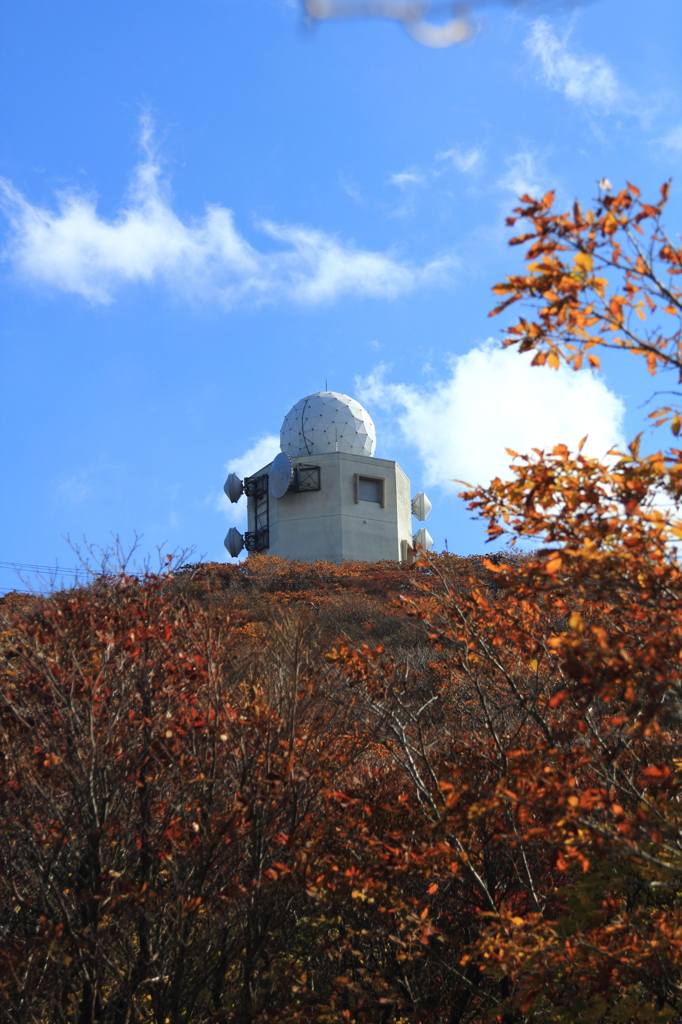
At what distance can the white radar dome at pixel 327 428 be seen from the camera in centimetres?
3691

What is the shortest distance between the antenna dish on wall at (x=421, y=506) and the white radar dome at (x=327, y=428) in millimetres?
3468

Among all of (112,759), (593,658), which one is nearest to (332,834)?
(112,759)

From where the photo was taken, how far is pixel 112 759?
18.3 feet

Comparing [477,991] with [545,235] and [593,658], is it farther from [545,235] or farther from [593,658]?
[545,235]

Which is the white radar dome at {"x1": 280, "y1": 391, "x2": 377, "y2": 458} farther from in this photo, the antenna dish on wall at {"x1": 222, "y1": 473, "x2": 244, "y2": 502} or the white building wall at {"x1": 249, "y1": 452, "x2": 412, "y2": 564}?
the antenna dish on wall at {"x1": 222, "y1": 473, "x2": 244, "y2": 502}

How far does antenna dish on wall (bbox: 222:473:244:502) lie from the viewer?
3778cm

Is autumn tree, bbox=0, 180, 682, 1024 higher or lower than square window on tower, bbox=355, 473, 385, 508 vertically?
lower

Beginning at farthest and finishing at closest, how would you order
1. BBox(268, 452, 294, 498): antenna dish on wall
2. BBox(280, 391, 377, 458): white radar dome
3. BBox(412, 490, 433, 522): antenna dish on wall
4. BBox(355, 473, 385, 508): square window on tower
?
1. BBox(412, 490, 433, 522): antenna dish on wall
2. BBox(280, 391, 377, 458): white radar dome
3. BBox(355, 473, 385, 508): square window on tower
4. BBox(268, 452, 294, 498): antenna dish on wall

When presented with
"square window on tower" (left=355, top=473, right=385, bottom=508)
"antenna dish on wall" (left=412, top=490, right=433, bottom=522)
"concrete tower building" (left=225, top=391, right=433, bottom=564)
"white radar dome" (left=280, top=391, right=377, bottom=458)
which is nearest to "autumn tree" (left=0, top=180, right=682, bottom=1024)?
"concrete tower building" (left=225, top=391, right=433, bottom=564)

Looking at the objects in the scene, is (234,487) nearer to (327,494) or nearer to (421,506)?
(327,494)

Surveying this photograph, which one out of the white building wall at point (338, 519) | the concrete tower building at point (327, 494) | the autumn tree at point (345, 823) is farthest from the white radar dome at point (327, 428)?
the autumn tree at point (345, 823)

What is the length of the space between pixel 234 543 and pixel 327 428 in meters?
6.74

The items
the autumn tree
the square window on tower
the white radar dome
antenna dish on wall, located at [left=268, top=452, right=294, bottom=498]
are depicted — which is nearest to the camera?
the autumn tree

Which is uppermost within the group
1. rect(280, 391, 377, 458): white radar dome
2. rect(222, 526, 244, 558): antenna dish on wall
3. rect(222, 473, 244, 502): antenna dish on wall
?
rect(280, 391, 377, 458): white radar dome
